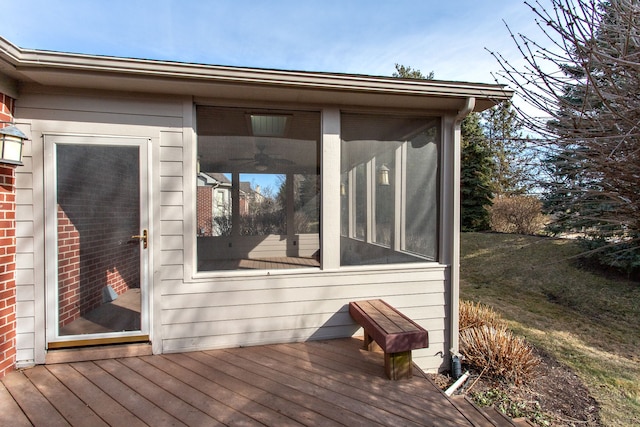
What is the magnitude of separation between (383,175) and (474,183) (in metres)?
9.35

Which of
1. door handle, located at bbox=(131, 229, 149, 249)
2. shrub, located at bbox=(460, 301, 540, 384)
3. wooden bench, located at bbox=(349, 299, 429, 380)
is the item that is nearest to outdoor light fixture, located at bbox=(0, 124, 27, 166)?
door handle, located at bbox=(131, 229, 149, 249)

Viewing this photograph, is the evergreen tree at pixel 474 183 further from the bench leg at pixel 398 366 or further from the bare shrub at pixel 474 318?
the bench leg at pixel 398 366

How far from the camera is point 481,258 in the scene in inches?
350

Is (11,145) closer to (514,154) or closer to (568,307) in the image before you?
(514,154)

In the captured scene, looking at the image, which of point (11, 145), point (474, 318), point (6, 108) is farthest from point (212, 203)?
point (474, 318)

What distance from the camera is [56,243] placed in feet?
8.11

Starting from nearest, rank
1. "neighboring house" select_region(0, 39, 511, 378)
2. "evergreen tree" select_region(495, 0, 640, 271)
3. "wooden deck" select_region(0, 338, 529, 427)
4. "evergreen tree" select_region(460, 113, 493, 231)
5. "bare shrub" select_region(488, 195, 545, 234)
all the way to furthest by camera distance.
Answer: "evergreen tree" select_region(495, 0, 640, 271) < "wooden deck" select_region(0, 338, 529, 427) < "neighboring house" select_region(0, 39, 511, 378) < "bare shrub" select_region(488, 195, 545, 234) < "evergreen tree" select_region(460, 113, 493, 231)

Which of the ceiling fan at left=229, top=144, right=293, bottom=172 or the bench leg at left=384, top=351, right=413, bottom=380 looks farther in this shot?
the ceiling fan at left=229, top=144, right=293, bottom=172

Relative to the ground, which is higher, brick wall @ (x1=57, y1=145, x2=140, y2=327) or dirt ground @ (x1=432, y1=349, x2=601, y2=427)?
brick wall @ (x1=57, y1=145, x2=140, y2=327)

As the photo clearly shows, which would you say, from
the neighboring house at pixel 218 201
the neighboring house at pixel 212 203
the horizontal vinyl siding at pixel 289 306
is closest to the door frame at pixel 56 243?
the neighboring house at pixel 218 201

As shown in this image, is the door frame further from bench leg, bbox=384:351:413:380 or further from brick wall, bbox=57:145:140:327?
bench leg, bbox=384:351:413:380

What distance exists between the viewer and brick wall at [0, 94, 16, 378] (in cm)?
227

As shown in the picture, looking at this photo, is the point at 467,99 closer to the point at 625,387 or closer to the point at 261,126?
the point at 261,126

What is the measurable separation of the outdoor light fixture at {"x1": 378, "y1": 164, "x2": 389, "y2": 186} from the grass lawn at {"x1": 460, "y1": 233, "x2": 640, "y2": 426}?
1.49m
